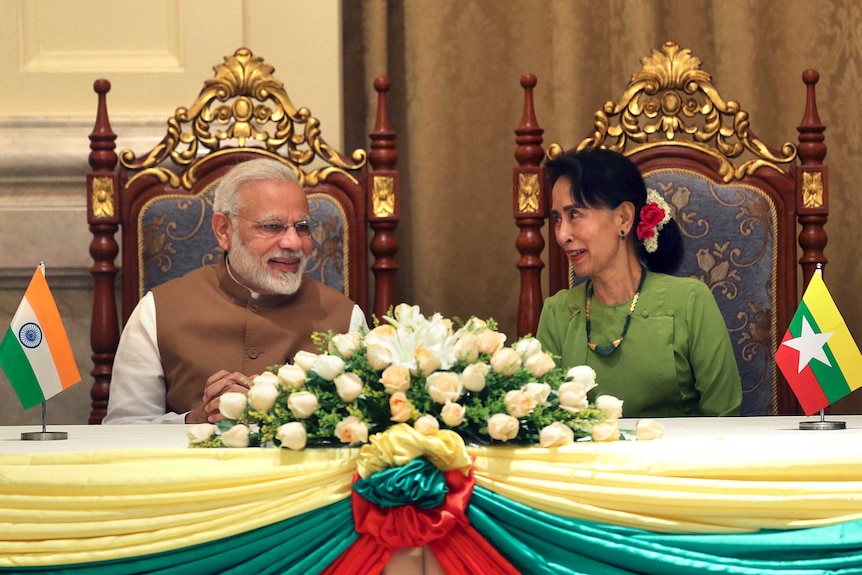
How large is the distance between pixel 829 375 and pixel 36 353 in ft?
4.31

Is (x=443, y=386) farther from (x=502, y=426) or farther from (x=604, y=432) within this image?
(x=604, y=432)

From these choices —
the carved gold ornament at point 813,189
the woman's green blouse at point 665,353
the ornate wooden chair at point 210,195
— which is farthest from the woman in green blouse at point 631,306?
the ornate wooden chair at point 210,195

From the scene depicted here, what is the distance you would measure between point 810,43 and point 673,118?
31.2 inches

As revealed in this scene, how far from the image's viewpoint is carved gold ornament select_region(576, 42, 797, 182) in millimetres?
3076

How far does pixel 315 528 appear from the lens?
4.79ft

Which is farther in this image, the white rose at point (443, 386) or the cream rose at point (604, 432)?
the cream rose at point (604, 432)

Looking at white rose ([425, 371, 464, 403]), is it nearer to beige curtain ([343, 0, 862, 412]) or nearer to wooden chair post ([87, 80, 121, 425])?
wooden chair post ([87, 80, 121, 425])

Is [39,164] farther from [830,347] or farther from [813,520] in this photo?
[813,520]

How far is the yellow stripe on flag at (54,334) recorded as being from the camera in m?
2.01

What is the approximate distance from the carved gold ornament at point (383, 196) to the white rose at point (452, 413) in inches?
68.1

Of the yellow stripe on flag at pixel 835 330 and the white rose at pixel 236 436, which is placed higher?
the yellow stripe on flag at pixel 835 330

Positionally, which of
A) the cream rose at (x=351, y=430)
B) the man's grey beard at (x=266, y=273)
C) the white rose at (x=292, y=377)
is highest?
the man's grey beard at (x=266, y=273)

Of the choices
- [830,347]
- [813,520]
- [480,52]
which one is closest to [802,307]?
[830,347]

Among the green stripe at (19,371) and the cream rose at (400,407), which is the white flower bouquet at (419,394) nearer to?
the cream rose at (400,407)
